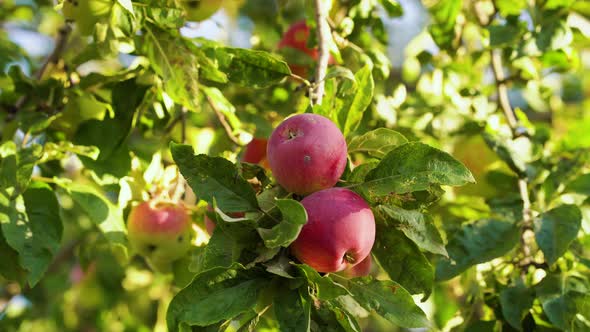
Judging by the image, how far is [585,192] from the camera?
1622 mm

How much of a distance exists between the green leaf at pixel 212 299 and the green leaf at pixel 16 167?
1.79ft

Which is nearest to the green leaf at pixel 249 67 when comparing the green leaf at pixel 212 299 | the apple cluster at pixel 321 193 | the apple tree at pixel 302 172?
the apple tree at pixel 302 172

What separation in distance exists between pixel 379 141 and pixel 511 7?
2.92 feet

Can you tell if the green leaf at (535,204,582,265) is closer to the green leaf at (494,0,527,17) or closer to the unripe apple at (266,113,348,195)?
the unripe apple at (266,113,348,195)

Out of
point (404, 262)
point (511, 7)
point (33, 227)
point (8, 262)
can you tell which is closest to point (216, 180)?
point (404, 262)

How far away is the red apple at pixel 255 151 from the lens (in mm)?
1589

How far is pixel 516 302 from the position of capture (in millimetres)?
1414

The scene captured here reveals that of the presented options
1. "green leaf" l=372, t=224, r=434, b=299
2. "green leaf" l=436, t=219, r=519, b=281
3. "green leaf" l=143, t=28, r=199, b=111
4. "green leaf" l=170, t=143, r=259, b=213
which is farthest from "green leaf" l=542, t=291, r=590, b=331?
"green leaf" l=143, t=28, r=199, b=111

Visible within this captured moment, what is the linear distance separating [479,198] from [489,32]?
0.41m

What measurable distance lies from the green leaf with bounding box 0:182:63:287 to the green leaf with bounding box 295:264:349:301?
0.58 m

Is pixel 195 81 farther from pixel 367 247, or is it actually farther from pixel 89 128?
pixel 367 247

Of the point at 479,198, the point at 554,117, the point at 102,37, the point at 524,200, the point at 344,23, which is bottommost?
the point at 554,117

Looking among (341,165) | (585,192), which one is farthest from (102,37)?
(585,192)

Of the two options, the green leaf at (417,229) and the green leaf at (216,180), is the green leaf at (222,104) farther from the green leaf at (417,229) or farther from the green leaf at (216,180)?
the green leaf at (417,229)
